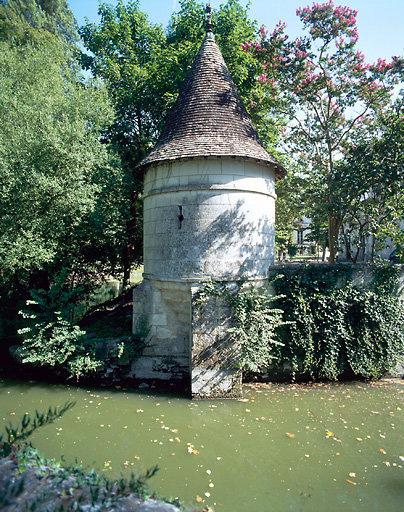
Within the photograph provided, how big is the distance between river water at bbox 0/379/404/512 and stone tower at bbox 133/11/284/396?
113 centimetres

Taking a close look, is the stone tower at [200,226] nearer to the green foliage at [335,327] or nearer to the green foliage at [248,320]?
the green foliage at [248,320]

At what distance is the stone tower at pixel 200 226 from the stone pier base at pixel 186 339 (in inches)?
0.9

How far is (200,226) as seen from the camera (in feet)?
29.6

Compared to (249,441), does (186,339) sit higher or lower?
higher

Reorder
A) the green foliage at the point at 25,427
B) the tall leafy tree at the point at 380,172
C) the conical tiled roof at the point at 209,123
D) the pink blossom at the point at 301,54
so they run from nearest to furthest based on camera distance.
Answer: the green foliage at the point at 25,427 → the conical tiled roof at the point at 209,123 → the tall leafy tree at the point at 380,172 → the pink blossom at the point at 301,54

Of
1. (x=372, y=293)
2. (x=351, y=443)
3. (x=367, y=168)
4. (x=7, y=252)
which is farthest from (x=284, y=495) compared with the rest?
(x=367, y=168)

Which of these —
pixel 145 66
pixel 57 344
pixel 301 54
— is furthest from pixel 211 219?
pixel 145 66

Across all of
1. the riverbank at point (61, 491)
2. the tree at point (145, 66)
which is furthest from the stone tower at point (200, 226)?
the riverbank at point (61, 491)

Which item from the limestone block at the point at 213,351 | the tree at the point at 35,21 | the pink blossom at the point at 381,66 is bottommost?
the limestone block at the point at 213,351

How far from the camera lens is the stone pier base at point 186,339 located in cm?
872

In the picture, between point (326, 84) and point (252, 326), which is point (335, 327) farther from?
point (326, 84)

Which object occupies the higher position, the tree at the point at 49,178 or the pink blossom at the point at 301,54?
the pink blossom at the point at 301,54

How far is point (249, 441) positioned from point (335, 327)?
13.3 ft

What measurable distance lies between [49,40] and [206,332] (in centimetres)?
1560
